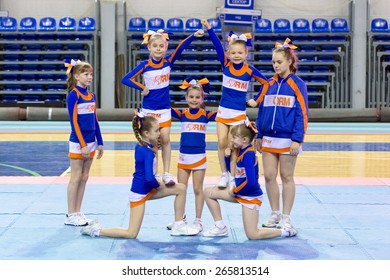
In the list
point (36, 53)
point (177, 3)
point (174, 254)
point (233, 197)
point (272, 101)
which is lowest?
point (174, 254)

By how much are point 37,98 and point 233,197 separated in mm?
17321

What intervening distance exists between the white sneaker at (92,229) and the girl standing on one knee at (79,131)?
393 mm

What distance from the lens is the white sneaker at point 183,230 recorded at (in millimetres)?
5941

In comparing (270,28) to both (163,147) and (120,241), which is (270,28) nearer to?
(163,147)

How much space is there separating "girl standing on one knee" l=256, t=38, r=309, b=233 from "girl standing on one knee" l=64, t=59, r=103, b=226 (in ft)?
5.78

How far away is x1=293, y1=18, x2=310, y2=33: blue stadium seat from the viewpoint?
2177 centimetres

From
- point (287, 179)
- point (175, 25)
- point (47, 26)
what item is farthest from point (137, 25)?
point (287, 179)

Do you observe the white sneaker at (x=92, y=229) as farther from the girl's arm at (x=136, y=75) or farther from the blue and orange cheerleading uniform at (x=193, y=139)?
the girl's arm at (x=136, y=75)

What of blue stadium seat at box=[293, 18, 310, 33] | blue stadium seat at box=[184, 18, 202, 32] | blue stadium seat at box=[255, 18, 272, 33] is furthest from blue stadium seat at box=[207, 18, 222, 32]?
blue stadium seat at box=[293, 18, 310, 33]

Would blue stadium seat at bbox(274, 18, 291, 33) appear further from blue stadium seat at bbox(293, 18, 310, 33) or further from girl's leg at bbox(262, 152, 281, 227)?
girl's leg at bbox(262, 152, 281, 227)

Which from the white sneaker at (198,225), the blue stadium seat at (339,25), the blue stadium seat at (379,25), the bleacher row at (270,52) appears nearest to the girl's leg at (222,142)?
the white sneaker at (198,225)

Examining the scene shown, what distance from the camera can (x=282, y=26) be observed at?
2181 centimetres

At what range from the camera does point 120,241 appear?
18.7 ft

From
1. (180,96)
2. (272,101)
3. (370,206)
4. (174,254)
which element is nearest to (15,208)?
(174,254)
